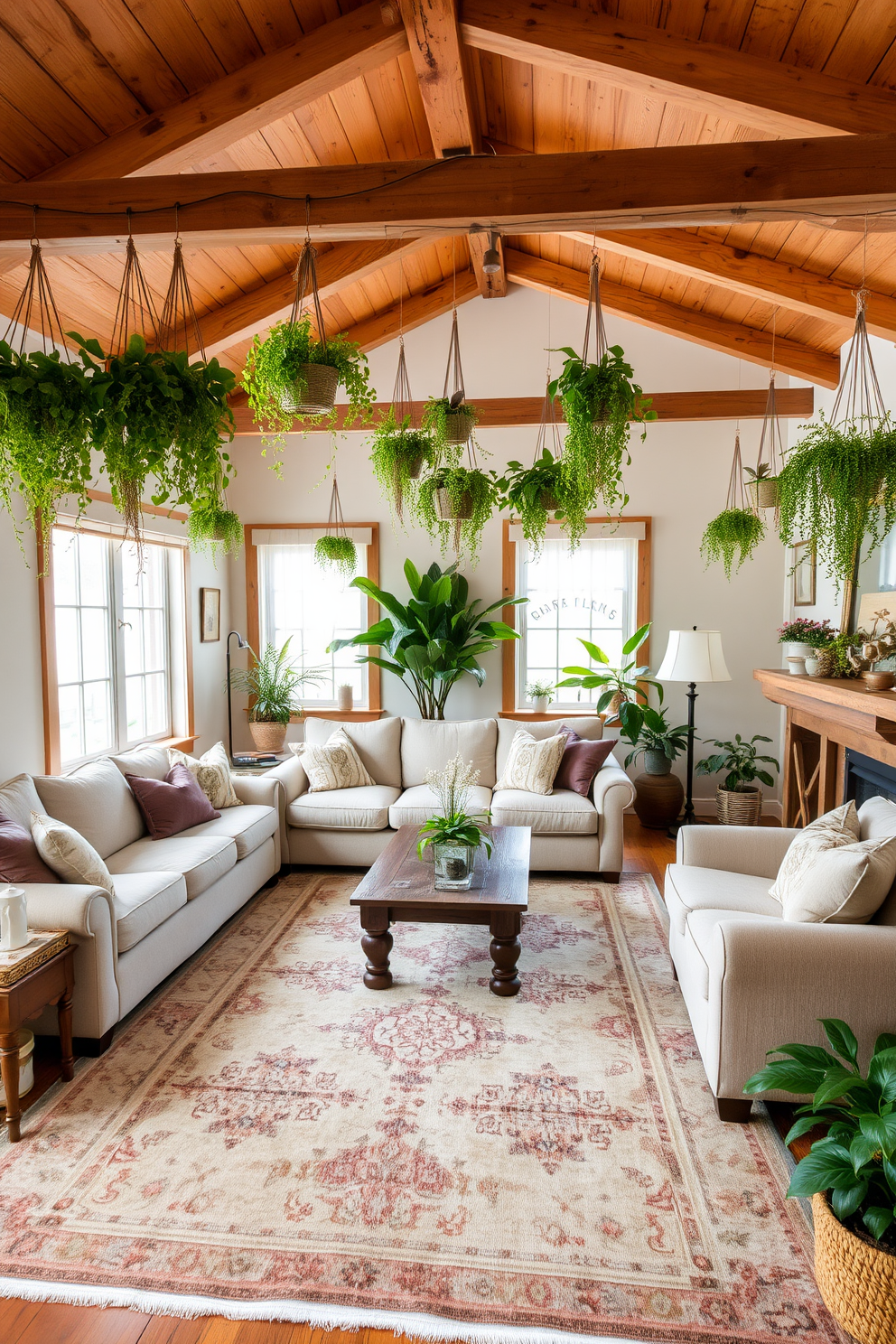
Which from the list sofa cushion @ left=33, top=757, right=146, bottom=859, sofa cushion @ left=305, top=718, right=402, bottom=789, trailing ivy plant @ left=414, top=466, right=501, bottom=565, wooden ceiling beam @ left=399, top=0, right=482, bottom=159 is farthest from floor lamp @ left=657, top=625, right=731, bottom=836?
sofa cushion @ left=33, top=757, right=146, bottom=859

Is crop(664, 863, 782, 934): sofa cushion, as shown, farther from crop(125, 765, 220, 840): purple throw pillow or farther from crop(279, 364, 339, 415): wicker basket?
crop(125, 765, 220, 840): purple throw pillow

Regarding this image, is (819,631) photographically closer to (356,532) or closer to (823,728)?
(823,728)

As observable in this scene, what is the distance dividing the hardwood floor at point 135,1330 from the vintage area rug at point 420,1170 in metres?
0.03

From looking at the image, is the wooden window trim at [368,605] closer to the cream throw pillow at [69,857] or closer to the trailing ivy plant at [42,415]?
the cream throw pillow at [69,857]

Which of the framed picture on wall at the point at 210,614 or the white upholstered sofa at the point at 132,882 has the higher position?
the framed picture on wall at the point at 210,614

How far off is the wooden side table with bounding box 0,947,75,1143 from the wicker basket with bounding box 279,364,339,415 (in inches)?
77.0

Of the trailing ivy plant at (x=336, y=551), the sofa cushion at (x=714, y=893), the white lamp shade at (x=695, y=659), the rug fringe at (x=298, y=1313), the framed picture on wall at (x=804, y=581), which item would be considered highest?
the trailing ivy plant at (x=336, y=551)

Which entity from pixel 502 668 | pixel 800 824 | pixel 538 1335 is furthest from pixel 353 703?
pixel 538 1335

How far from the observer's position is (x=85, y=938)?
277 centimetres

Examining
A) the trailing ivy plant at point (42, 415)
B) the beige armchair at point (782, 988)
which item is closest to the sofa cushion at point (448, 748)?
the beige armchair at point (782, 988)

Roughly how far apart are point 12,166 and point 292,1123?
3530 millimetres

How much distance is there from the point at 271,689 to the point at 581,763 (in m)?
2.54

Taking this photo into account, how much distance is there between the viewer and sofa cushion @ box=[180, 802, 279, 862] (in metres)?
4.05

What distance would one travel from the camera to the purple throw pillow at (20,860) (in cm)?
287
